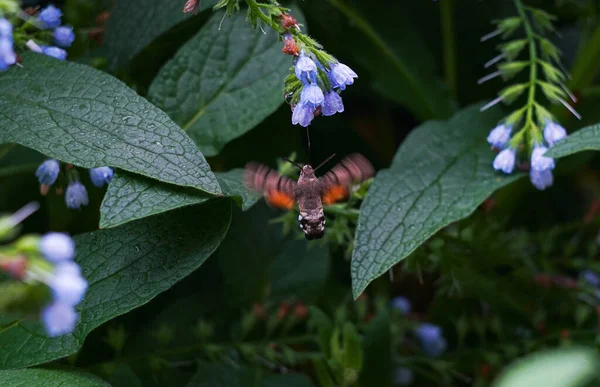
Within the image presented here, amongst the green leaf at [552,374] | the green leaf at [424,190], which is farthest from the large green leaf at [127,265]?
the green leaf at [552,374]

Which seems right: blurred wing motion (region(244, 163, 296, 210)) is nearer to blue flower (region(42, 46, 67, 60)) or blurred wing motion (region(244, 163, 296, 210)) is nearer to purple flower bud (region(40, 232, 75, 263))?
blue flower (region(42, 46, 67, 60))

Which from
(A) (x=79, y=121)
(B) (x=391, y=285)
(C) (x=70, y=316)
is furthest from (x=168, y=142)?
(B) (x=391, y=285)

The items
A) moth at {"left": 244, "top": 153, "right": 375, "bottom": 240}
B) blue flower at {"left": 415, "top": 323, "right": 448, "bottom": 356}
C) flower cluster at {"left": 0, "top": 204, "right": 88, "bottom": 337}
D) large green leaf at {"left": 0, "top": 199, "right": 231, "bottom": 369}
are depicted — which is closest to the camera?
flower cluster at {"left": 0, "top": 204, "right": 88, "bottom": 337}

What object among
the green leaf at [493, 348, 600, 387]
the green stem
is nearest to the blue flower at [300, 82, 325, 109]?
the green leaf at [493, 348, 600, 387]

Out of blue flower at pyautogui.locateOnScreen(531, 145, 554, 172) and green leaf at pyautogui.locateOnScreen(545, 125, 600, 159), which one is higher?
green leaf at pyautogui.locateOnScreen(545, 125, 600, 159)

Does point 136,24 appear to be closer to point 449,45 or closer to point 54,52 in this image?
point 54,52

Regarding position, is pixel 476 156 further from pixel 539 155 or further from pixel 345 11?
pixel 345 11
